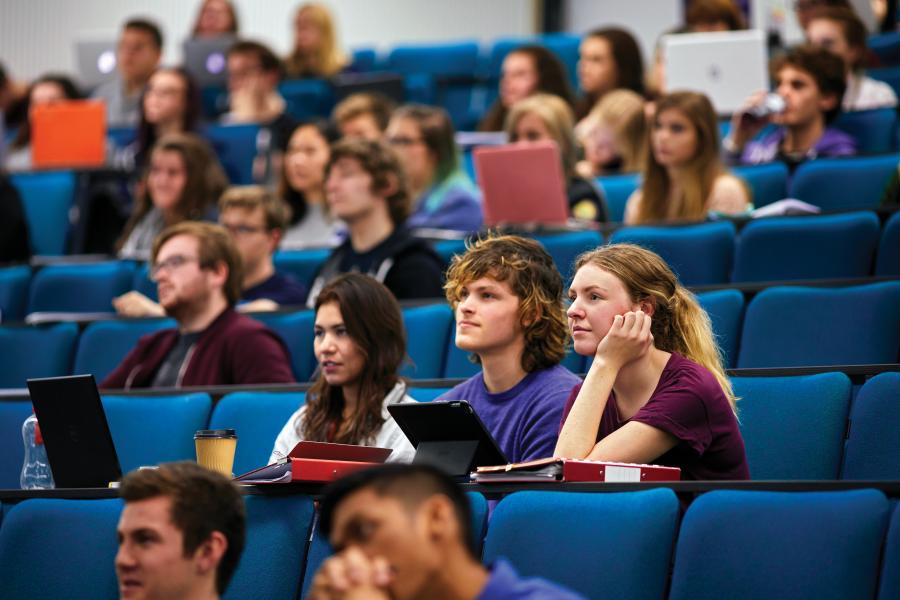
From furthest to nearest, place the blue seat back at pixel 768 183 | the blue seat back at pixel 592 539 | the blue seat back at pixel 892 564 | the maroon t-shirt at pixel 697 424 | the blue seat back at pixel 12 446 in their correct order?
the blue seat back at pixel 768 183
the blue seat back at pixel 12 446
the maroon t-shirt at pixel 697 424
the blue seat back at pixel 592 539
the blue seat back at pixel 892 564

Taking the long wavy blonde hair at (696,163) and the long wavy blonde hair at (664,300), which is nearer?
the long wavy blonde hair at (664,300)

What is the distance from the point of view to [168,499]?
69.7 inches

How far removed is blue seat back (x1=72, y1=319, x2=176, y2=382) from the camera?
3.54 meters

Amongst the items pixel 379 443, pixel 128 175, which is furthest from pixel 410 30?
pixel 379 443

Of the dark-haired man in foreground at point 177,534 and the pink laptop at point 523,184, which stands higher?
the pink laptop at point 523,184

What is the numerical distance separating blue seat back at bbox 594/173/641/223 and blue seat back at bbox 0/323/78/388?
1.66m

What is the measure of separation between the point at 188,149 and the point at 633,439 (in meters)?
2.59

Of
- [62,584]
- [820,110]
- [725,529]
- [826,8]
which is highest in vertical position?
[826,8]

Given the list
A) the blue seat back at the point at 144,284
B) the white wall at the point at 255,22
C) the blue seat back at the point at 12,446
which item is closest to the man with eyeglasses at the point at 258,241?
the blue seat back at the point at 144,284

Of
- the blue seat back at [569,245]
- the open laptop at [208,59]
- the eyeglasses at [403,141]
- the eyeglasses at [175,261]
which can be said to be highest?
the open laptop at [208,59]

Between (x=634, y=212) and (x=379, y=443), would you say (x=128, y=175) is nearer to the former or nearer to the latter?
(x=634, y=212)

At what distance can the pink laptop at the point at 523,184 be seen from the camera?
3695 millimetres

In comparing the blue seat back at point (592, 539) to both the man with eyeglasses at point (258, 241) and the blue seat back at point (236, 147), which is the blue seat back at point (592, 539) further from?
the blue seat back at point (236, 147)

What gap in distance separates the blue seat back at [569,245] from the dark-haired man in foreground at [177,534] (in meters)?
1.71
